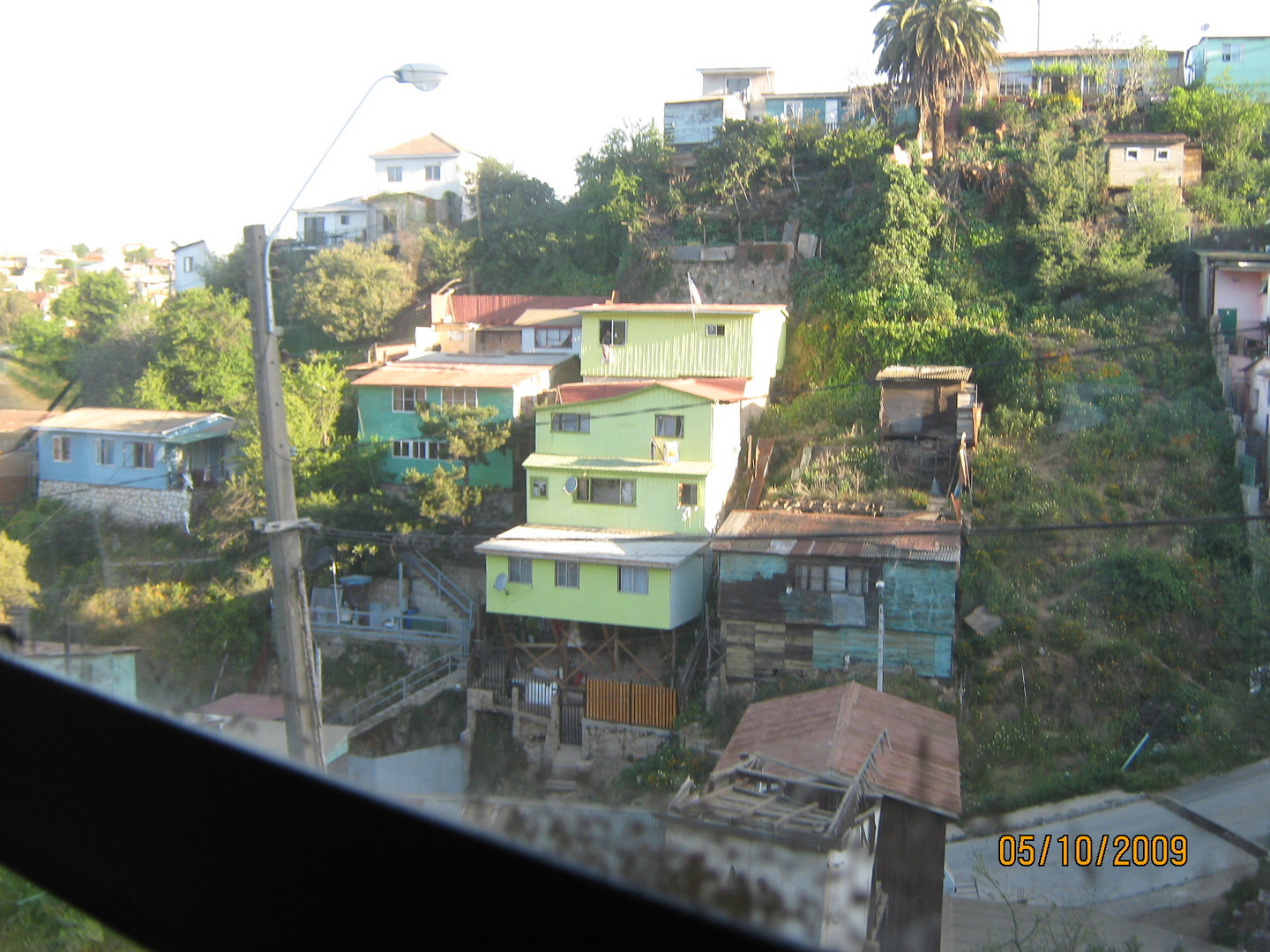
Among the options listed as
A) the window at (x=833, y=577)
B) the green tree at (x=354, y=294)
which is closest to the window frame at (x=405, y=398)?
the green tree at (x=354, y=294)

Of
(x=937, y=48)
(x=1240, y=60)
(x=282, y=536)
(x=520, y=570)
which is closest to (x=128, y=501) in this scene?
(x=520, y=570)

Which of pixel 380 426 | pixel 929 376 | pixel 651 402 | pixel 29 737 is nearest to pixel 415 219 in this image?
pixel 380 426

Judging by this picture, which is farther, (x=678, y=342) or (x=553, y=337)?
(x=553, y=337)

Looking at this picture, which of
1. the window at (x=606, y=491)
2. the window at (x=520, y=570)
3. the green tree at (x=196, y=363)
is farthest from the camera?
the green tree at (x=196, y=363)

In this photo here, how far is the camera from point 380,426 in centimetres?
1450

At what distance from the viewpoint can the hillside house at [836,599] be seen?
956cm

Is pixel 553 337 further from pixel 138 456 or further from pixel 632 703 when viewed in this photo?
pixel 632 703

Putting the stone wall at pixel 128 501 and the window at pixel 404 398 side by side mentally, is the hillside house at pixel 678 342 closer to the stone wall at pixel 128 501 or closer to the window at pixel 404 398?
the window at pixel 404 398

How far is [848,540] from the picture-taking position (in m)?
9.73

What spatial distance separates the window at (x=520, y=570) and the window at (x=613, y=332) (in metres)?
4.17

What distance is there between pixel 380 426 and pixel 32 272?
19.5ft

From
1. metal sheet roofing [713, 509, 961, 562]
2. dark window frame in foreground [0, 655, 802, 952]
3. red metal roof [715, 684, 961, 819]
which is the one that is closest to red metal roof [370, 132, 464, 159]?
metal sheet roofing [713, 509, 961, 562]

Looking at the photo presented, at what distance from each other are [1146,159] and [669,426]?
10460mm
